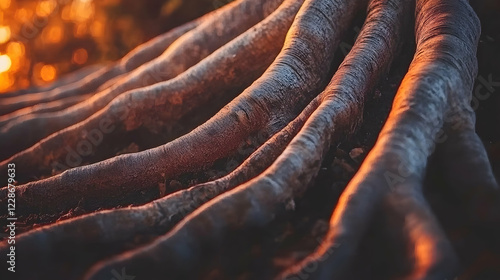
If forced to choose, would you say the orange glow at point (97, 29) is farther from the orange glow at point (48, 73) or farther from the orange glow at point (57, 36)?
the orange glow at point (48, 73)

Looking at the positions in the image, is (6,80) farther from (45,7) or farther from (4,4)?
(45,7)

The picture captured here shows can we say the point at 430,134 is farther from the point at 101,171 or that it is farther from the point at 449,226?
the point at 101,171

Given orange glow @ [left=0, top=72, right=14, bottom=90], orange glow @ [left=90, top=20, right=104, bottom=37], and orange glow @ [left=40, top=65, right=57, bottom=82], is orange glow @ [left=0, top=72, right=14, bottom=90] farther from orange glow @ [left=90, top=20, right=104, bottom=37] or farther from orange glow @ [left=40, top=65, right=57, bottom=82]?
orange glow @ [left=90, top=20, right=104, bottom=37]

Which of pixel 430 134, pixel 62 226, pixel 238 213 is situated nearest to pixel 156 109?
pixel 62 226

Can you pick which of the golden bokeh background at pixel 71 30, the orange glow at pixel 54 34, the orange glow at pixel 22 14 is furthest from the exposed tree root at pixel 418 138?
the orange glow at pixel 22 14

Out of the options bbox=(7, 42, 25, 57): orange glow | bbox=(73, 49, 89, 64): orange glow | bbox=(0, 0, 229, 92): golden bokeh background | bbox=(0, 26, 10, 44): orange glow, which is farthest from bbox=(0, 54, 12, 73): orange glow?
bbox=(73, 49, 89, 64): orange glow
